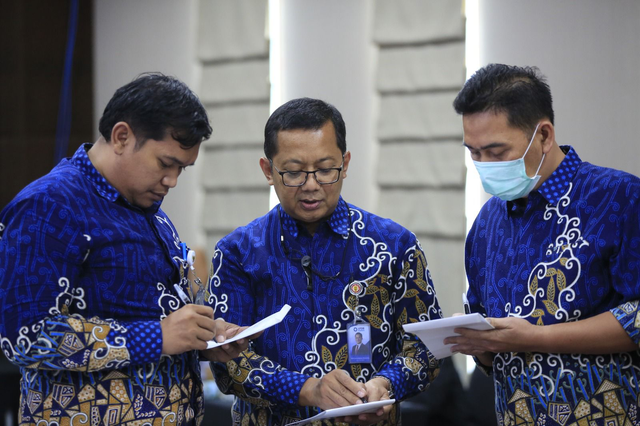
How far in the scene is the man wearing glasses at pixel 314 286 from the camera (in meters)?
2.12

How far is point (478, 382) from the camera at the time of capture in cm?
408

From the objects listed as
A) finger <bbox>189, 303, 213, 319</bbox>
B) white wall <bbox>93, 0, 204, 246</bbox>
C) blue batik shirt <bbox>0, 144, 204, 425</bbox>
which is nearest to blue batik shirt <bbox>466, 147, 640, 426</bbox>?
finger <bbox>189, 303, 213, 319</bbox>

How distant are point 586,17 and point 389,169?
157 centimetres

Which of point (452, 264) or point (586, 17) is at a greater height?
point (586, 17)

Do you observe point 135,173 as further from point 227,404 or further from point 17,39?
point 17,39

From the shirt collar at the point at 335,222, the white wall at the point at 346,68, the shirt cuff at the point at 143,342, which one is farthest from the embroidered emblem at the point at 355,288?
the white wall at the point at 346,68

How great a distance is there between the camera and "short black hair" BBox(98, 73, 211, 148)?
1848mm

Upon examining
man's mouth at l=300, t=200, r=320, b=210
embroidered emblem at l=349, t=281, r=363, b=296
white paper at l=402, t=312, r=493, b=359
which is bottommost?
white paper at l=402, t=312, r=493, b=359

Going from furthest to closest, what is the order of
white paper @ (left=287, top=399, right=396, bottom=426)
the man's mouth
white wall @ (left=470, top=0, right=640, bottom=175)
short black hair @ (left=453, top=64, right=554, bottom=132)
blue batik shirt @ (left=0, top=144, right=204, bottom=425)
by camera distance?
white wall @ (left=470, top=0, right=640, bottom=175), the man's mouth, short black hair @ (left=453, top=64, right=554, bottom=132), white paper @ (left=287, top=399, right=396, bottom=426), blue batik shirt @ (left=0, top=144, right=204, bottom=425)

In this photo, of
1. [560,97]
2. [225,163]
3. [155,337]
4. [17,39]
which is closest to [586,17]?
[560,97]

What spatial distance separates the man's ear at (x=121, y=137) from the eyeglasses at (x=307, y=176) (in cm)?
50

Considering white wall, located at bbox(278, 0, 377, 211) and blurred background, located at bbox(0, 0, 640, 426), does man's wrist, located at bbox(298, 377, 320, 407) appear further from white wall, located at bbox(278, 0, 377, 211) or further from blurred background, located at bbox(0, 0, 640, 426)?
white wall, located at bbox(278, 0, 377, 211)

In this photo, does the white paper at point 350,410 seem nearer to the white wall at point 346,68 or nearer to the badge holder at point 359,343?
the badge holder at point 359,343

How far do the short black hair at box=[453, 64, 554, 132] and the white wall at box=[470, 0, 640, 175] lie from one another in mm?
2204
